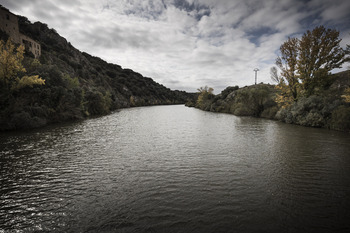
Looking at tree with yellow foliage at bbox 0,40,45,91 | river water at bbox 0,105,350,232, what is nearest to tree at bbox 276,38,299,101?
river water at bbox 0,105,350,232

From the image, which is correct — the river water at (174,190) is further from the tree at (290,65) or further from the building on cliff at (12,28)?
the building on cliff at (12,28)

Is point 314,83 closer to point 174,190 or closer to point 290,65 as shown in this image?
point 290,65

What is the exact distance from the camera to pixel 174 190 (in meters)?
7.26

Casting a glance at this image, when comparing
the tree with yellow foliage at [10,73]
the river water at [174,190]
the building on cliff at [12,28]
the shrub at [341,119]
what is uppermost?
the building on cliff at [12,28]

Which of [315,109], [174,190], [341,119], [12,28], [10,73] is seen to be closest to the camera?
[174,190]

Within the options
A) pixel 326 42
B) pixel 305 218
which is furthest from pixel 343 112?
pixel 305 218

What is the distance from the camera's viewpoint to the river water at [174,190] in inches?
204

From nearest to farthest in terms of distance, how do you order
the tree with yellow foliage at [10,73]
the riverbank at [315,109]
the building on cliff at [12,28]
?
the riverbank at [315,109], the tree with yellow foliage at [10,73], the building on cliff at [12,28]

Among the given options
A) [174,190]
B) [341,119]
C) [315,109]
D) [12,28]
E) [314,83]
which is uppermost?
[12,28]

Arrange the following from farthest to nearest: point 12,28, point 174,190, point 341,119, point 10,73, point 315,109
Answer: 1. point 12,28
2. point 315,109
3. point 10,73
4. point 341,119
5. point 174,190

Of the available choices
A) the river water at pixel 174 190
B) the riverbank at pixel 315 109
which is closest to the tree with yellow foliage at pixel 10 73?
the river water at pixel 174 190

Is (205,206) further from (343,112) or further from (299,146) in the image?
(343,112)

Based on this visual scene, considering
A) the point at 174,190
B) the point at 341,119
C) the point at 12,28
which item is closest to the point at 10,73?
the point at 174,190

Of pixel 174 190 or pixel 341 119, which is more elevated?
pixel 341 119
